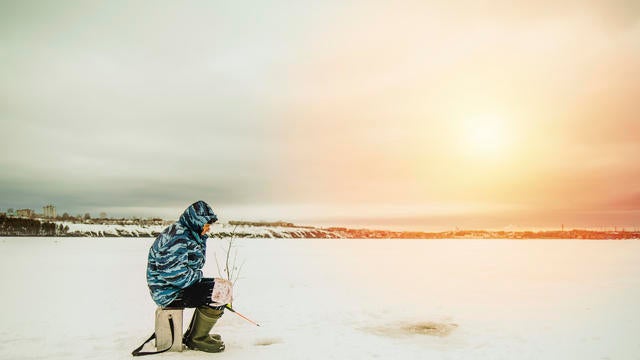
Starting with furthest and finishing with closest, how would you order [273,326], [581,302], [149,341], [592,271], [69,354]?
[592,271], [581,302], [273,326], [149,341], [69,354]

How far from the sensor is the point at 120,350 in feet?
20.8

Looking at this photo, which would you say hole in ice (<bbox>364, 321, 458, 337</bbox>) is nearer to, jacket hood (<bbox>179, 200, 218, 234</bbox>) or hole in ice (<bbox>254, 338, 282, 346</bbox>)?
hole in ice (<bbox>254, 338, 282, 346</bbox>)

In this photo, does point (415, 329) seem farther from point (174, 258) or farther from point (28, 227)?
point (28, 227)

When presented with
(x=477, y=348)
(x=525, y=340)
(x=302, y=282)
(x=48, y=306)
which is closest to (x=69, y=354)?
(x=48, y=306)

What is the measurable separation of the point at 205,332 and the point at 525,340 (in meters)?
4.30

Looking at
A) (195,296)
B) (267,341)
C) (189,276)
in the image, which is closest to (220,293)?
(195,296)

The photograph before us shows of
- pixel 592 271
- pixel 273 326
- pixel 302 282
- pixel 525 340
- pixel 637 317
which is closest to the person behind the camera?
pixel 525 340

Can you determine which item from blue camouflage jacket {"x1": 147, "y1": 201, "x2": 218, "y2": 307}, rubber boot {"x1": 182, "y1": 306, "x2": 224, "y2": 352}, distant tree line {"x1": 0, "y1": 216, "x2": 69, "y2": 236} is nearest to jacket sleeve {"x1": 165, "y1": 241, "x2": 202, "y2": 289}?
blue camouflage jacket {"x1": 147, "y1": 201, "x2": 218, "y2": 307}

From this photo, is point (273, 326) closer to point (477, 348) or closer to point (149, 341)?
point (149, 341)

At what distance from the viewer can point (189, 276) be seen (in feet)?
20.0

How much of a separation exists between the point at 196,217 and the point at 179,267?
614 millimetres

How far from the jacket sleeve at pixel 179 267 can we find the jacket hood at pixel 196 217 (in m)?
0.24

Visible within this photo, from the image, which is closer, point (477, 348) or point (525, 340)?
point (477, 348)

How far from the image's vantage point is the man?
6031mm
